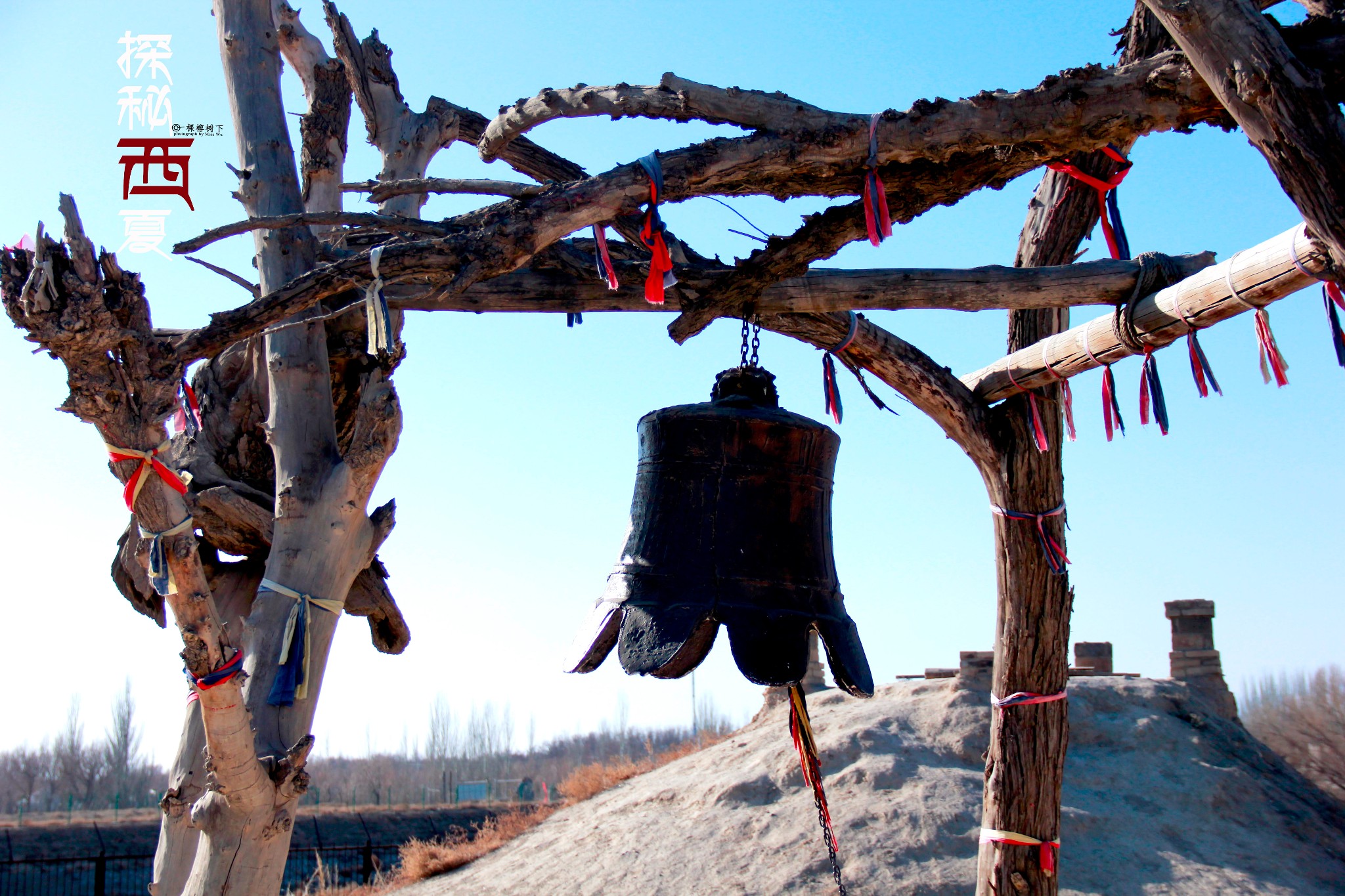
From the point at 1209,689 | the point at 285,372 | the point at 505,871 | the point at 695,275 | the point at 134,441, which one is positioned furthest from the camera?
the point at 1209,689

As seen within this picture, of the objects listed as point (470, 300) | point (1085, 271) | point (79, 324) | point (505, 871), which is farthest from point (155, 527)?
point (505, 871)

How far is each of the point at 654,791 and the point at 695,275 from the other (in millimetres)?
10756

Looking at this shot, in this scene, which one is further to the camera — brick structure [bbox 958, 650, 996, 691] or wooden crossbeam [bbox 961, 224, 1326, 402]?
brick structure [bbox 958, 650, 996, 691]

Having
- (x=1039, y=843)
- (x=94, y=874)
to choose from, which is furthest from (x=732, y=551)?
(x=94, y=874)

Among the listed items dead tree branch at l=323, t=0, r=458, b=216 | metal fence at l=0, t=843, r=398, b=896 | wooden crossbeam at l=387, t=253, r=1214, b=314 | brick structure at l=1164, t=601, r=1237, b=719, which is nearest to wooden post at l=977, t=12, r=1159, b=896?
wooden crossbeam at l=387, t=253, r=1214, b=314

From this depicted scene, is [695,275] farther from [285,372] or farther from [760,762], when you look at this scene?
[760,762]

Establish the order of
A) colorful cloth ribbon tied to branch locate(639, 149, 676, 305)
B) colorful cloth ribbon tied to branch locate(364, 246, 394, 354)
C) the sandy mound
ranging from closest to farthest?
1. colorful cloth ribbon tied to branch locate(364, 246, 394, 354)
2. colorful cloth ribbon tied to branch locate(639, 149, 676, 305)
3. the sandy mound

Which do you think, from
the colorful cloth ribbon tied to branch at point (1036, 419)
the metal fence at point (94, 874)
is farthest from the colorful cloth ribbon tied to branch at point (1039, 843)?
the metal fence at point (94, 874)

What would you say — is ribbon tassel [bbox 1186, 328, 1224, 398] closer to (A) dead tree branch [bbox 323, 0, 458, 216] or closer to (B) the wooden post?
(B) the wooden post

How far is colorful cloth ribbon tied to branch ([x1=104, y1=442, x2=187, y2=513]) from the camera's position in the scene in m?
3.51

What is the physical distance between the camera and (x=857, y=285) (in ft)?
14.4

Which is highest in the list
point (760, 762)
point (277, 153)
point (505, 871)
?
point (277, 153)

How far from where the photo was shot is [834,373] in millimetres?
4871

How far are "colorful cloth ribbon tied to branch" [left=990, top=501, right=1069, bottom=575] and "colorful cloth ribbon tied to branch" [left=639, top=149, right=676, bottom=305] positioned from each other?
8.29 feet
